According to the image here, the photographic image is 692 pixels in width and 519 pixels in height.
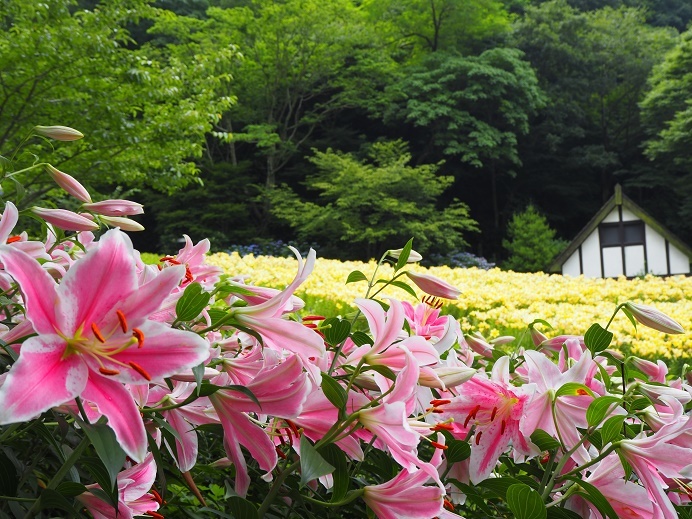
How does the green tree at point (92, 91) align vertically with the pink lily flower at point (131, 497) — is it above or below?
above

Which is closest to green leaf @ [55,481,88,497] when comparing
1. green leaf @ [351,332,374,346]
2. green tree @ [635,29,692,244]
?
green leaf @ [351,332,374,346]

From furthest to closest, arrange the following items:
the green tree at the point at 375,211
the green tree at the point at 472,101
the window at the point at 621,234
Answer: the green tree at the point at 472,101 → the green tree at the point at 375,211 → the window at the point at 621,234

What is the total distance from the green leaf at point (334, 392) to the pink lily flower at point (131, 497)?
134 mm

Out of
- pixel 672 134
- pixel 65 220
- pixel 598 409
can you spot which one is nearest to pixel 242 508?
pixel 598 409

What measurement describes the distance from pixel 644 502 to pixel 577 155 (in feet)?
56.2

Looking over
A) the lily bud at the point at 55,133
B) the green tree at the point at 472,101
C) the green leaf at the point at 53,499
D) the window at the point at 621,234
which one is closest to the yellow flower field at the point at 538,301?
the lily bud at the point at 55,133

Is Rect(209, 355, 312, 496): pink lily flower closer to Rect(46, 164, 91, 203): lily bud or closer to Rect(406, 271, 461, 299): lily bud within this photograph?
Rect(406, 271, 461, 299): lily bud

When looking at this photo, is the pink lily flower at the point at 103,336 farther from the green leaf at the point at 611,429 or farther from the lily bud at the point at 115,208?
the lily bud at the point at 115,208

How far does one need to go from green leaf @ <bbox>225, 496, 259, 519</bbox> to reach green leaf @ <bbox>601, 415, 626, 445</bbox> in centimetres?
26

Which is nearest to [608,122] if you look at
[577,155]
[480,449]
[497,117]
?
[577,155]

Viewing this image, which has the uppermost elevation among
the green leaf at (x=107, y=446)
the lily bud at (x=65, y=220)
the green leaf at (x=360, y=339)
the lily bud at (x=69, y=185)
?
the lily bud at (x=69, y=185)

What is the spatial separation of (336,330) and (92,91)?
6.29 m

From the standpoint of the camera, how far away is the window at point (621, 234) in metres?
11.4

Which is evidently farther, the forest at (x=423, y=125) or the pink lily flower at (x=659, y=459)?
the forest at (x=423, y=125)
